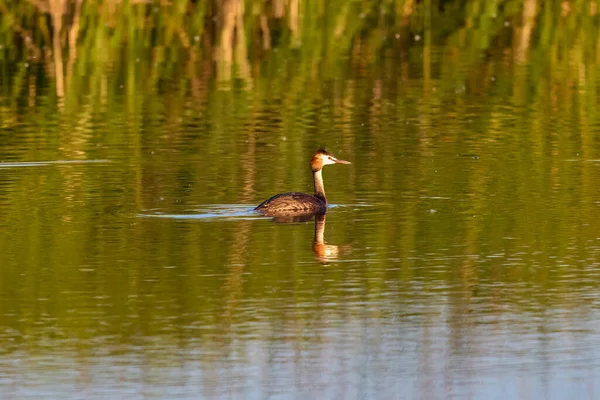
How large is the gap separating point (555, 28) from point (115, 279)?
1926cm

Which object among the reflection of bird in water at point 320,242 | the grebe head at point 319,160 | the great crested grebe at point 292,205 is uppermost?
the grebe head at point 319,160

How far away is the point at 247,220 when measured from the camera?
13.3 meters

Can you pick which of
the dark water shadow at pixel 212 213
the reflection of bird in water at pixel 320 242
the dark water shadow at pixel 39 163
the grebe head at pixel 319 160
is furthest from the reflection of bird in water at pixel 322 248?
the dark water shadow at pixel 39 163

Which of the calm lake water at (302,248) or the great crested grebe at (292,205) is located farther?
Result: the great crested grebe at (292,205)

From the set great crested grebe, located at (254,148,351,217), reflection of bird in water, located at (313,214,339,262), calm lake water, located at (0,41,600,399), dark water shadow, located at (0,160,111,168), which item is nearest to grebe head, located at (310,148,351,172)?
calm lake water, located at (0,41,600,399)

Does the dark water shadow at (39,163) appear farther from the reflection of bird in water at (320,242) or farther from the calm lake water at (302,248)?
the reflection of bird in water at (320,242)

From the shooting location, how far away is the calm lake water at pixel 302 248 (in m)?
8.54

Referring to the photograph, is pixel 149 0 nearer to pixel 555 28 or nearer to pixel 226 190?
pixel 555 28

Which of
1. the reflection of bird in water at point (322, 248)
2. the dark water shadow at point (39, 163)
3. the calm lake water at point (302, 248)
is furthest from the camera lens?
the dark water shadow at point (39, 163)

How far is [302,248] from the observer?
12.1 metres

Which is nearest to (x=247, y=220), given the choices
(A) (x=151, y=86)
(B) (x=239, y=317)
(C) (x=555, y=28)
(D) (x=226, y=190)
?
(D) (x=226, y=190)

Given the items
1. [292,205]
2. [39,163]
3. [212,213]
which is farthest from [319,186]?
[39,163]

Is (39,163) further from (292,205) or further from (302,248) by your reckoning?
(302,248)

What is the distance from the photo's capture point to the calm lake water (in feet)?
28.0
